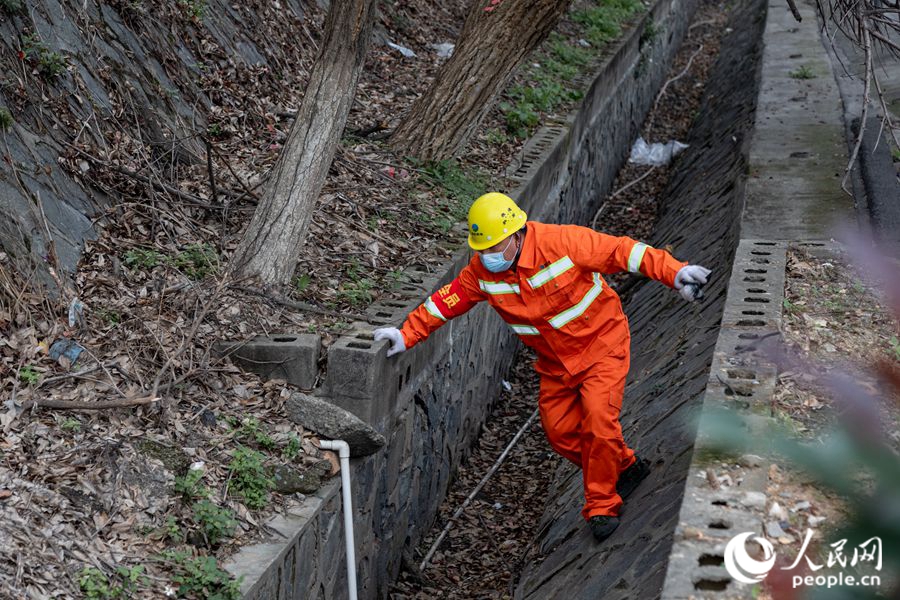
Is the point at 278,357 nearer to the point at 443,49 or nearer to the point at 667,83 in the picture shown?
the point at 443,49

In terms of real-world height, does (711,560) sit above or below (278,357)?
below

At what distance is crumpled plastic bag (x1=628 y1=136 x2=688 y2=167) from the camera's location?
48.3 feet

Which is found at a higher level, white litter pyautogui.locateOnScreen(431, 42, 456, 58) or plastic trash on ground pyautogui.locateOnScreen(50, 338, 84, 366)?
white litter pyautogui.locateOnScreen(431, 42, 456, 58)

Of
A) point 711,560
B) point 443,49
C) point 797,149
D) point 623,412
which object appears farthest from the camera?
point 443,49

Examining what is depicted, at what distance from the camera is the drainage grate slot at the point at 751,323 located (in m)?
5.78

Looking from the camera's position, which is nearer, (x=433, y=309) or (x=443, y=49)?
(x=433, y=309)

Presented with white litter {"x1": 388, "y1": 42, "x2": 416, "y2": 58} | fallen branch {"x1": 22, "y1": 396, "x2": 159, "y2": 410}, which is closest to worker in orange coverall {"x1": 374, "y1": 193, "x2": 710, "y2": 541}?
fallen branch {"x1": 22, "y1": 396, "x2": 159, "y2": 410}

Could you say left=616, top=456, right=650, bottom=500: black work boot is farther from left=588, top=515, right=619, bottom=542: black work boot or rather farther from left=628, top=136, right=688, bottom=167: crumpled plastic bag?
left=628, top=136, right=688, bottom=167: crumpled plastic bag

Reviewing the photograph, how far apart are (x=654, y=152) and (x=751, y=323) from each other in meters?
9.90

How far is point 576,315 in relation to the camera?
18.3ft

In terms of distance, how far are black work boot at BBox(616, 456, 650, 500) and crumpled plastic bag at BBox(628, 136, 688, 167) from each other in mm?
9388

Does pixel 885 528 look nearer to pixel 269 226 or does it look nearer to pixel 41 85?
pixel 269 226

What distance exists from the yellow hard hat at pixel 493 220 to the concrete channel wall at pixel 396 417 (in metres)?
0.87

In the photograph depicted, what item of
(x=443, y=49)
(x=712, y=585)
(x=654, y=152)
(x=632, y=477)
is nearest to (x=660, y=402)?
(x=632, y=477)
